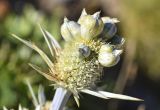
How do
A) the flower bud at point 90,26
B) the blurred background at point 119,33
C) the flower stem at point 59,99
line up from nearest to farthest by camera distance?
the flower bud at point 90,26 < the flower stem at point 59,99 < the blurred background at point 119,33

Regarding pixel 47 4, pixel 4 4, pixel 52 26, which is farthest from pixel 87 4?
pixel 52 26

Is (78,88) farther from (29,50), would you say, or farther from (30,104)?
(29,50)

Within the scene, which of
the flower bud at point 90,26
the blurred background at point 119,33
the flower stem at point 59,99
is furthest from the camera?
the blurred background at point 119,33

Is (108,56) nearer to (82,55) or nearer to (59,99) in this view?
(82,55)

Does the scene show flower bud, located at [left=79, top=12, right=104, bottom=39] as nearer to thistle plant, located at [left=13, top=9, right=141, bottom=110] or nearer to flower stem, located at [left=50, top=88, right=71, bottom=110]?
thistle plant, located at [left=13, top=9, right=141, bottom=110]

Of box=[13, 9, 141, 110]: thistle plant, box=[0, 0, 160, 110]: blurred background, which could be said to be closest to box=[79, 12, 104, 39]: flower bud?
box=[13, 9, 141, 110]: thistle plant

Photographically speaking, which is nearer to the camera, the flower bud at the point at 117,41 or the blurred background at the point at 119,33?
the flower bud at the point at 117,41

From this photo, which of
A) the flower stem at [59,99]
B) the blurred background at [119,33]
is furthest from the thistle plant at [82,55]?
the blurred background at [119,33]

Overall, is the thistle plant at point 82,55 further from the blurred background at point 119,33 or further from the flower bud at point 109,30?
the blurred background at point 119,33
